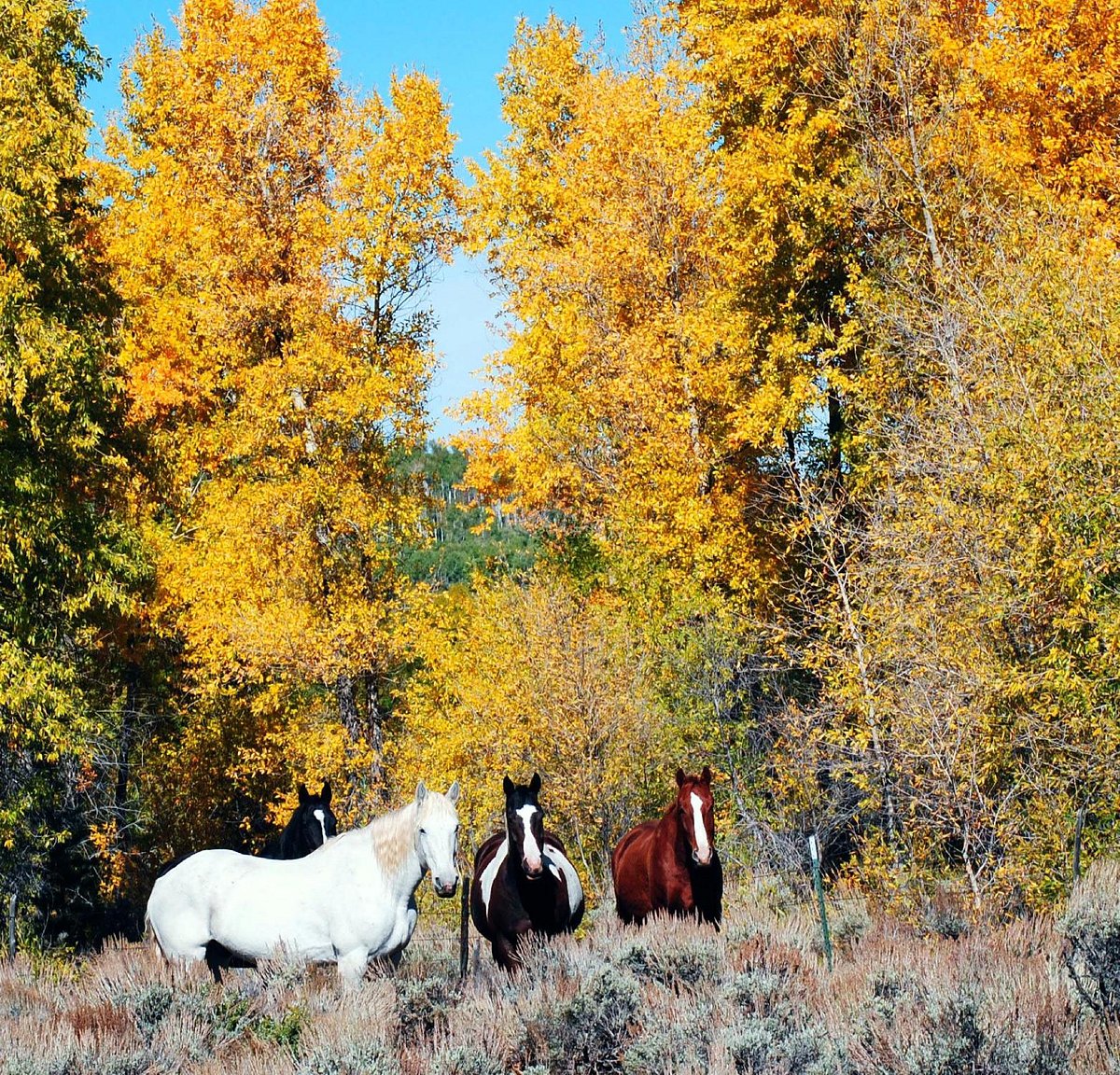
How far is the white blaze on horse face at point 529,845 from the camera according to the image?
9.88 meters

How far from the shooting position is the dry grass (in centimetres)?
640

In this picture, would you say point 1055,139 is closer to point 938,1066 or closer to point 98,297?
point 98,297

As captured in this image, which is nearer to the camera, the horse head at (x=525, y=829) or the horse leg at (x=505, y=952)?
the horse head at (x=525, y=829)

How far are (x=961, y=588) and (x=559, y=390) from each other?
47.4 feet

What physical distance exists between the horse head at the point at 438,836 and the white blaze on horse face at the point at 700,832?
233 cm

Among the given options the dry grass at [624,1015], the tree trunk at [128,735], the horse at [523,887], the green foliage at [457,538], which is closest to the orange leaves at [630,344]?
the green foliage at [457,538]

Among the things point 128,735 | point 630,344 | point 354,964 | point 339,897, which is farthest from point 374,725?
point 354,964

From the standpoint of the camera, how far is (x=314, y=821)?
12922mm

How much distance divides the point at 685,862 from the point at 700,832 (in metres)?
0.76

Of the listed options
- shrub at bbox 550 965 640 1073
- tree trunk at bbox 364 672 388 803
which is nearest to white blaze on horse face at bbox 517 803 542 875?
shrub at bbox 550 965 640 1073

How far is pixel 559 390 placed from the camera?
25625 mm

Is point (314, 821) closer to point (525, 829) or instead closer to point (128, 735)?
point (525, 829)

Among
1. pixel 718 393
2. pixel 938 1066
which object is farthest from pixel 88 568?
pixel 938 1066

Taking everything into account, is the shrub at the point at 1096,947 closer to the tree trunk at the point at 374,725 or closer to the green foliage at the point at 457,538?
the green foliage at the point at 457,538
